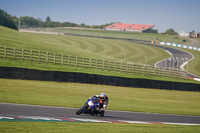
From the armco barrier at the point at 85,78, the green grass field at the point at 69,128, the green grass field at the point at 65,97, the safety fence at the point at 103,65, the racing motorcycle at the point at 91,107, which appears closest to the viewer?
the green grass field at the point at 69,128

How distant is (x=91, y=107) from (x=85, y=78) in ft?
64.5

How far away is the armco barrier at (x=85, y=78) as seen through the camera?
3262cm

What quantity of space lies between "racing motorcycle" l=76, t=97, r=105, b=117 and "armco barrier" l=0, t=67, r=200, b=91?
16.3 meters

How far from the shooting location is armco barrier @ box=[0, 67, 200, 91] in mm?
32625

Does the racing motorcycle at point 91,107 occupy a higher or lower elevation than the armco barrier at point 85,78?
higher

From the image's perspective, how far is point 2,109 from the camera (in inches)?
661

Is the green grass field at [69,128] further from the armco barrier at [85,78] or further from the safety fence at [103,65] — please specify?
the safety fence at [103,65]

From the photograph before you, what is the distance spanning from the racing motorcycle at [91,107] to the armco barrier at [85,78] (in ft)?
53.5

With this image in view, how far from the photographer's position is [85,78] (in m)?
37.2

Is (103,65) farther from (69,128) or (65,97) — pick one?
(69,128)

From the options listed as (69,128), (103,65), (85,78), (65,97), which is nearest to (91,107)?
(69,128)

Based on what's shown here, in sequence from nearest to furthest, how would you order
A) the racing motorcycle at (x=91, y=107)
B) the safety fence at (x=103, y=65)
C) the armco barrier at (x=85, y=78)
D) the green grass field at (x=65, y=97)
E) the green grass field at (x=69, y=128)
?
the green grass field at (x=69, y=128) < the racing motorcycle at (x=91, y=107) < the green grass field at (x=65, y=97) < the armco barrier at (x=85, y=78) < the safety fence at (x=103, y=65)

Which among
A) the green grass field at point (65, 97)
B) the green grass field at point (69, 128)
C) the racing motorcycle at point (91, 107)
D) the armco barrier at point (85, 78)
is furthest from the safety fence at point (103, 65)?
the green grass field at point (69, 128)

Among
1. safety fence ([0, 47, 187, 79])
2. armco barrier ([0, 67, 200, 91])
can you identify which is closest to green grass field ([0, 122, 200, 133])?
armco barrier ([0, 67, 200, 91])
